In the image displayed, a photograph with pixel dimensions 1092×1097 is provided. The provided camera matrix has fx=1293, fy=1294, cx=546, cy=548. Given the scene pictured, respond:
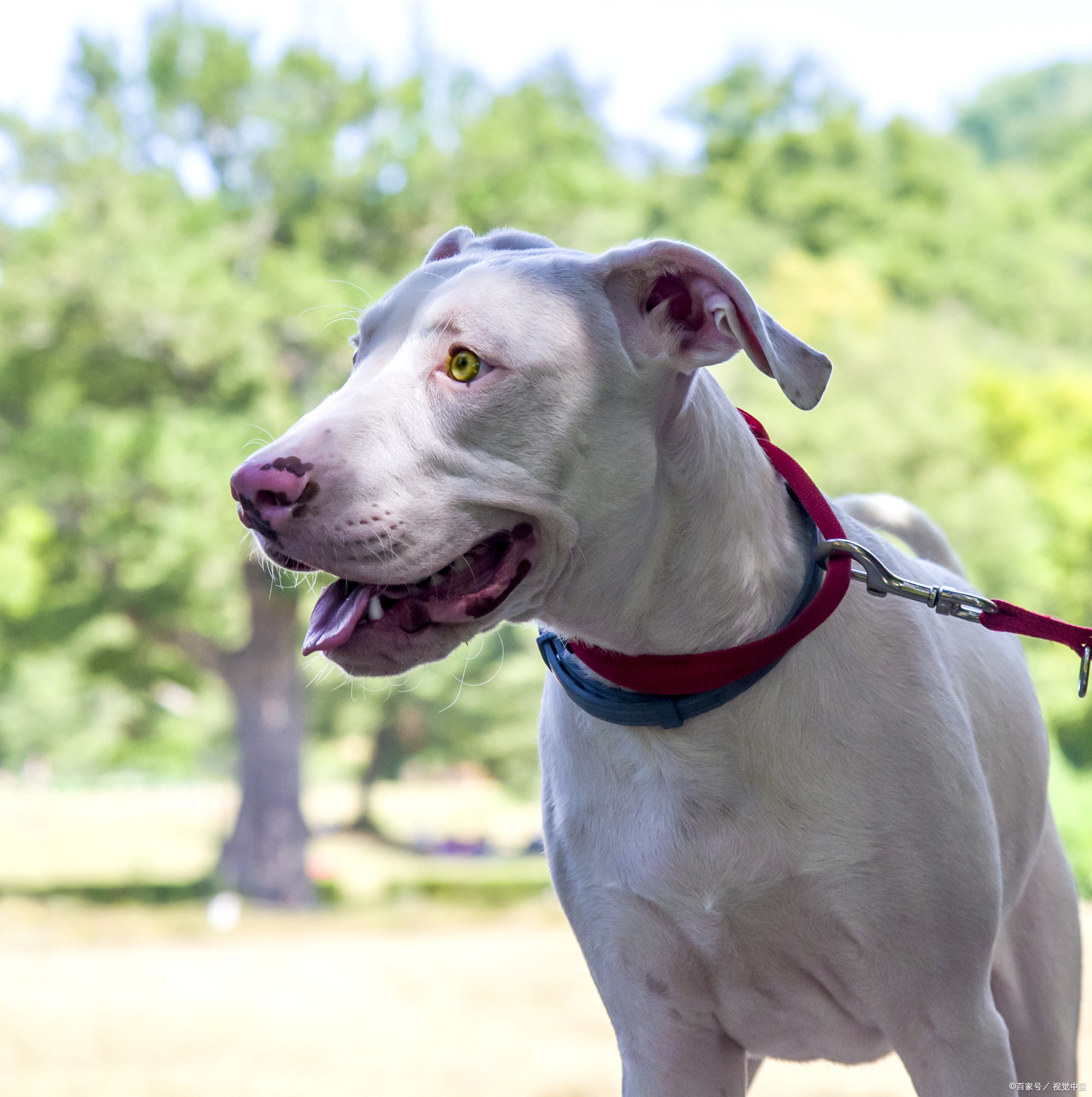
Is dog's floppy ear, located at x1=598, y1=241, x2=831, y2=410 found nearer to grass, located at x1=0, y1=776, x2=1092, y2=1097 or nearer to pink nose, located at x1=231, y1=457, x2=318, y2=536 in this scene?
pink nose, located at x1=231, y1=457, x2=318, y2=536

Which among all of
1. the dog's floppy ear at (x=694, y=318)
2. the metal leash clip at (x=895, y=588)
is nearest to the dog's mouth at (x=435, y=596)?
the dog's floppy ear at (x=694, y=318)

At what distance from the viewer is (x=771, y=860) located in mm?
1942

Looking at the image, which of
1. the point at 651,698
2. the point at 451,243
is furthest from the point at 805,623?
the point at 451,243

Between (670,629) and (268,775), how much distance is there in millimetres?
17877

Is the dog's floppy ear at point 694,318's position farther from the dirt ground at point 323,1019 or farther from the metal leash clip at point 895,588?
the dirt ground at point 323,1019

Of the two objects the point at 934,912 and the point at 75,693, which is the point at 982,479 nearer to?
the point at 934,912

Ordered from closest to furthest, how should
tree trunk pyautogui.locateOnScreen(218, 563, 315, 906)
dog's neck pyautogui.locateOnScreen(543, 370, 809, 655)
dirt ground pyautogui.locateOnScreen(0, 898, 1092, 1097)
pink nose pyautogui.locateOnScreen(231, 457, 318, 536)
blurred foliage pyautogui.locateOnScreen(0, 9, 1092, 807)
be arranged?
1. pink nose pyautogui.locateOnScreen(231, 457, 318, 536)
2. dog's neck pyautogui.locateOnScreen(543, 370, 809, 655)
3. dirt ground pyautogui.locateOnScreen(0, 898, 1092, 1097)
4. blurred foliage pyautogui.locateOnScreen(0, 9, 1092, 807)
5. tree trunk pyautogui.locateOnScreen(218, 563, 315, 906)

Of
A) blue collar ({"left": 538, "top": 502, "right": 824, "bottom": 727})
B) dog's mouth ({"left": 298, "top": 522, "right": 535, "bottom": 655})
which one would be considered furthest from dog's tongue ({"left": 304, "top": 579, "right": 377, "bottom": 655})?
blue collar ({"left": 538, "top": 502, "right": 824, "bottom": 727})

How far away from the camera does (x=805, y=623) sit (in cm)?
199

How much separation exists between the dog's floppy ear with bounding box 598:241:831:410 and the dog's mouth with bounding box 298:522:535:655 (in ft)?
1.15

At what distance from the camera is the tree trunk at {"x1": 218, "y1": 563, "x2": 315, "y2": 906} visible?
62.3 feet

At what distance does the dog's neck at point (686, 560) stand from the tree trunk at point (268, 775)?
17334 mm

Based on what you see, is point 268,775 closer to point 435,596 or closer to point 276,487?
point 435,596

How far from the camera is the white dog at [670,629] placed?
179 cm
